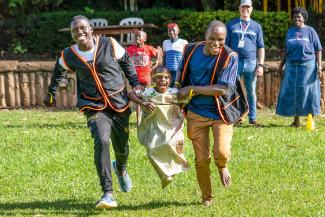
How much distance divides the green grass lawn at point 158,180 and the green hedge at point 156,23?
6.35 m

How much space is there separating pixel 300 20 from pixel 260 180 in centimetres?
426

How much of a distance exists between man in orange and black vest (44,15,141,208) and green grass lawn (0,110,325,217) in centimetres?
53

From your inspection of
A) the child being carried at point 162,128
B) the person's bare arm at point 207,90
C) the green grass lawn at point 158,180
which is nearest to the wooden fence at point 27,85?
the green grass lawn at point 158,180

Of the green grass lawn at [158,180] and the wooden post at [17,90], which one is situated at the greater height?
the green grass lawn at [158,180]

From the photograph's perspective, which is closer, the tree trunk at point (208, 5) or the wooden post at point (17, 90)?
the wooden post at point (17, 90)

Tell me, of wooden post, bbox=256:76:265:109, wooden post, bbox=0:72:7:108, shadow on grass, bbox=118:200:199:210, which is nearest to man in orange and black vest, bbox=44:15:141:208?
shadow on grass, bbox=118:200:199:210

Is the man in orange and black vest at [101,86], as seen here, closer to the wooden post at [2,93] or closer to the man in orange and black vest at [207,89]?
the man in orange and black vest at [207,89]

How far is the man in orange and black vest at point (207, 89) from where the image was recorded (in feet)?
23.7

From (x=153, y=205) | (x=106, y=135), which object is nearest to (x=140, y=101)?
(x=106, y=135)

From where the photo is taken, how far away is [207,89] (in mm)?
7211

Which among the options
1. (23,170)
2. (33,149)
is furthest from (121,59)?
(33,149)

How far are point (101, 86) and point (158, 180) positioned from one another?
1.76m

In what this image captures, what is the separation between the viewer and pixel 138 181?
8.83 metres

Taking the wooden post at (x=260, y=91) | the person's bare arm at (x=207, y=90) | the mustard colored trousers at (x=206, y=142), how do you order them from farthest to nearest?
the wooden post at (x=260, y=91) < the mustard colored trousers at (x=206, y=142) < the person's bare arm at (x=207, y=90)
